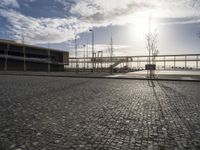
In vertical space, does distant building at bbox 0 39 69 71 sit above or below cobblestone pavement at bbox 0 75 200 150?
above

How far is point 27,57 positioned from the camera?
6538 cm

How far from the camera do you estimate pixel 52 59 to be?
7569 centimetres

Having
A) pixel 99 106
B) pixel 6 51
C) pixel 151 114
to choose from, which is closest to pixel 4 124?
Result: pixel 99 106

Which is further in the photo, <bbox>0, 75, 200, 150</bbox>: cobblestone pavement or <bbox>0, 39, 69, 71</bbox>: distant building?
<bbox>0, 39, 69, 71</bbox>: distant building

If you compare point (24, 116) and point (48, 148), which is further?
point (24, 116)

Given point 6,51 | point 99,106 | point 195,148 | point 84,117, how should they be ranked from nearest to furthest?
1. point 195,148
2. point 84,117
3. point 99,106
4. point 6,51

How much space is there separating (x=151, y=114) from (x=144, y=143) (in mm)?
2589

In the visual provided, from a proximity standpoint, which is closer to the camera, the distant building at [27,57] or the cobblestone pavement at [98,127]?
the cobblestone pavement at [98,127]

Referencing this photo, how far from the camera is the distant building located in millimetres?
56709

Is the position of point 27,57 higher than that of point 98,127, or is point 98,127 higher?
point 27,57

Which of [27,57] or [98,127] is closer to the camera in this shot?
[98,127]

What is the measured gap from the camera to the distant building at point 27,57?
5671cm

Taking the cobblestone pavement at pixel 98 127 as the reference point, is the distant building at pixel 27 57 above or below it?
above

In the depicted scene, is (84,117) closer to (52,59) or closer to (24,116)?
(24,116)
